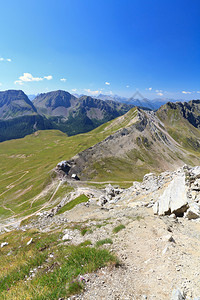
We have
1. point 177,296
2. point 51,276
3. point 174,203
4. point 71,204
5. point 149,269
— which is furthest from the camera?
point 71,204

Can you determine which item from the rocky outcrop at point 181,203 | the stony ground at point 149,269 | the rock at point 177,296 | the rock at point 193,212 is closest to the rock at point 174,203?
the rocky outcrop at point 181,203

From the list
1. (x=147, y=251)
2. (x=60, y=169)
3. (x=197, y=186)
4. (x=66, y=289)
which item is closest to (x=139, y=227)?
(x=147, y=251)

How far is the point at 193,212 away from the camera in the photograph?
55.5 feet

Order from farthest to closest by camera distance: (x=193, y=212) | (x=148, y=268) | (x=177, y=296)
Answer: (x=193, y=212) < (x=148, y=268) < (x=177, y=296)

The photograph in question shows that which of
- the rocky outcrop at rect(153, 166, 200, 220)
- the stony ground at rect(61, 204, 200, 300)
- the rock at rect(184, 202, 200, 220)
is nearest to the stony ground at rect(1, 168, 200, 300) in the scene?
the stony ground at rect(61, 204, 200, 300)

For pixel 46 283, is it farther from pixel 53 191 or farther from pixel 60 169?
pixel 60 169

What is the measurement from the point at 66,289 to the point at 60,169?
106768mm

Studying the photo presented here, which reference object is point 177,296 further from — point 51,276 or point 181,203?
point 181,203

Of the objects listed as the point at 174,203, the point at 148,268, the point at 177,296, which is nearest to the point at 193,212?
the point at 174,203

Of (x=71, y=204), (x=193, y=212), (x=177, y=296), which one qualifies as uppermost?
(x=177, y=296)

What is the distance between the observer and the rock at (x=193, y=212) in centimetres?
1682

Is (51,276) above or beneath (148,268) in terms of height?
beneath

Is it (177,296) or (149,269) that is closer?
(177,296)

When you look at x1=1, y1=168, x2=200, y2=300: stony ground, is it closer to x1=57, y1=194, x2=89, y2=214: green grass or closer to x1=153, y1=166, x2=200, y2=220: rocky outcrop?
x1=153, y1=166, x2=200, y2=220: rocky outcrop
